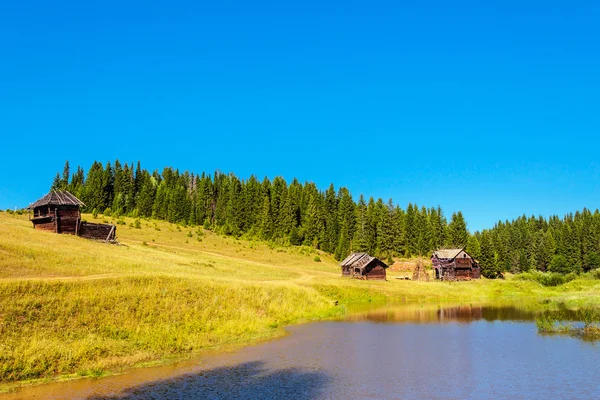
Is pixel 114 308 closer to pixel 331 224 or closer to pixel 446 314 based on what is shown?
pixel 446 314

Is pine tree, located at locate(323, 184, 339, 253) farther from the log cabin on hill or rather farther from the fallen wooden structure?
the log cabin on hill

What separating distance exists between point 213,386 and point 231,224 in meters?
116

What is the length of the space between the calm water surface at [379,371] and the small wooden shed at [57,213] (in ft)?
157

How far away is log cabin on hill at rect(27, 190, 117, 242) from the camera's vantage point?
222 feet

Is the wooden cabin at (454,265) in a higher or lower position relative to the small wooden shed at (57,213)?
lower

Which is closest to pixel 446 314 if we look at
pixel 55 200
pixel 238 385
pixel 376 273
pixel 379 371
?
pixel 379 371

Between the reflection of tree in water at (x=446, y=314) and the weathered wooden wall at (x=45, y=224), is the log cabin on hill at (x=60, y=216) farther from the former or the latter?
the reflection of tree in water at (x=446, y=314)

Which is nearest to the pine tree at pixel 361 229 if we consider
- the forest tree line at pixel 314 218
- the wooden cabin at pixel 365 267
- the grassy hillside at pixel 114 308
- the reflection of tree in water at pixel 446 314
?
the forest tree line at pixel 314 218

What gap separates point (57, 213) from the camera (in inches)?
2667

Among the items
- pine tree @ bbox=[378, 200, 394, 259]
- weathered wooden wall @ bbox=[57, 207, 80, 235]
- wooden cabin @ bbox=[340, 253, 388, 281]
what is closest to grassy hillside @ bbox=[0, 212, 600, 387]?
weathered wooden wall @ bbox=[57, 207, 80, 235]

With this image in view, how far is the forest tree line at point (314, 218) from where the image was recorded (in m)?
130

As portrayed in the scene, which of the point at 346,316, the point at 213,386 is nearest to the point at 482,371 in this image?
the point at 213,386

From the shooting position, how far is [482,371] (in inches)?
929

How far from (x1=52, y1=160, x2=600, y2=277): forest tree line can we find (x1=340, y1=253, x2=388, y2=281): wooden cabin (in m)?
37.2
